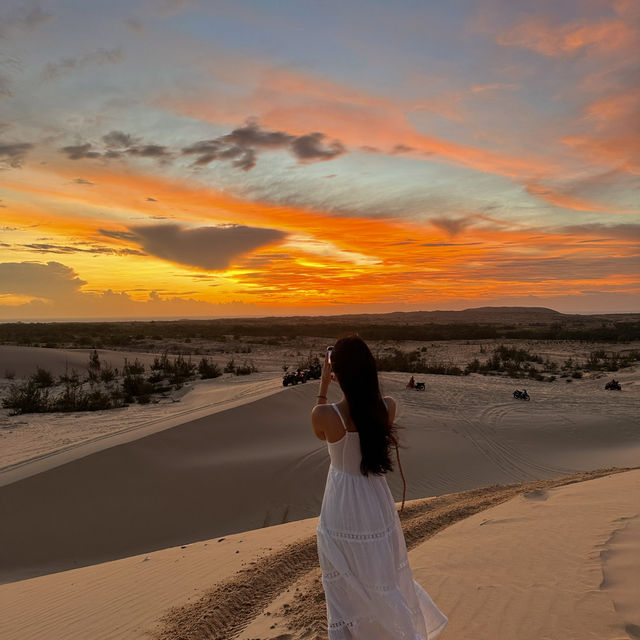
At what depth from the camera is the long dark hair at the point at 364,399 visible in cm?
274

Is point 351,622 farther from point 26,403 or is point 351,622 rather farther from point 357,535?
point 26,403

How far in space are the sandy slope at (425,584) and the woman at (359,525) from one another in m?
0.97

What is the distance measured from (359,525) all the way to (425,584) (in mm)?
1938

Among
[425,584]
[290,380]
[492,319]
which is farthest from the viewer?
[492,319]

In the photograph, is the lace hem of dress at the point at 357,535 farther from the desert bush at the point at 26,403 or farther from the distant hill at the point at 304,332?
the desert bush at the point at 26,403

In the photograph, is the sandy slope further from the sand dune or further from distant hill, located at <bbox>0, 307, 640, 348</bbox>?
distant hill, located at <bbox>0, 307, 640, 348</bbox>

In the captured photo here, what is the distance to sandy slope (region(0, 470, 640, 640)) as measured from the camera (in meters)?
3.66

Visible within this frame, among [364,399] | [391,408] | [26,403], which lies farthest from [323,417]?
[26,403]

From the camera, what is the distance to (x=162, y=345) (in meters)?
39.1

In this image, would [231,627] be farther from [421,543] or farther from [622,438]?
[622,438]

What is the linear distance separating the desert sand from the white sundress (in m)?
0.99

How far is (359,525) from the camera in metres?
2.84

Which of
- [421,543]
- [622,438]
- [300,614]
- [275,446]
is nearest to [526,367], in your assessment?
[622,438]

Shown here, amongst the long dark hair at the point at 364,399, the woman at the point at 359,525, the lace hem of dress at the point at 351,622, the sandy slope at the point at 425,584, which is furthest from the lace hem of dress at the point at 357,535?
the sandy slope at the point at 425,584
